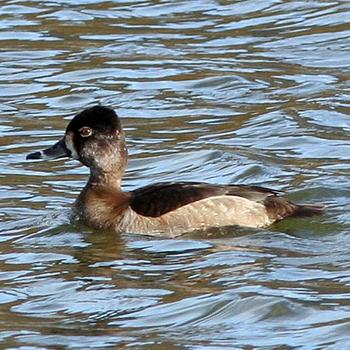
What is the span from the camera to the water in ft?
33.9

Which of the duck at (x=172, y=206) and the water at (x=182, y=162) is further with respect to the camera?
the duck at (x=172, y=206)

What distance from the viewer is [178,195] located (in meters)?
12.9

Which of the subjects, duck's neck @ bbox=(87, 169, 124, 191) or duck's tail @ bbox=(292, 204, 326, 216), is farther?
duck's neck @ bbox=(87, 169, 124, 191)

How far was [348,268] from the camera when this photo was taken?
1145 centimetres

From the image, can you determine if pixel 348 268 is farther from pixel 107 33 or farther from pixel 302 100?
pixel 107 33

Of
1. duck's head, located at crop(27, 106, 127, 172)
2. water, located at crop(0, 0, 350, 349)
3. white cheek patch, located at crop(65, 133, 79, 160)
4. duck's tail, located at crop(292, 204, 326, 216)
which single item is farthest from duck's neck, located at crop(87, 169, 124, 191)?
duck's tail, located at crop(292, 204, 326, 216)

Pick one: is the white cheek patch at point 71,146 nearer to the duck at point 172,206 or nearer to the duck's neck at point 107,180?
the duck at point 172,206

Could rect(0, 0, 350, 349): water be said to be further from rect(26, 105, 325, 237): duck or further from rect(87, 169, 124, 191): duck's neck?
rect(87, 169, 124, 191): duck's neck

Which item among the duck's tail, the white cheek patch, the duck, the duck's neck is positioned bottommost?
the duck's tail

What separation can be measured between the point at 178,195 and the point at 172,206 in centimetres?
10

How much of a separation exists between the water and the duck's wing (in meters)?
0.26

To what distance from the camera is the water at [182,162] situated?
1034cm

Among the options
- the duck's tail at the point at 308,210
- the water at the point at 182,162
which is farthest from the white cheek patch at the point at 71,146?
the duck's tail at the point at 308,210

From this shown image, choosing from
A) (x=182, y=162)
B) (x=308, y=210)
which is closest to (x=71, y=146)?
(x=182, y=162)
